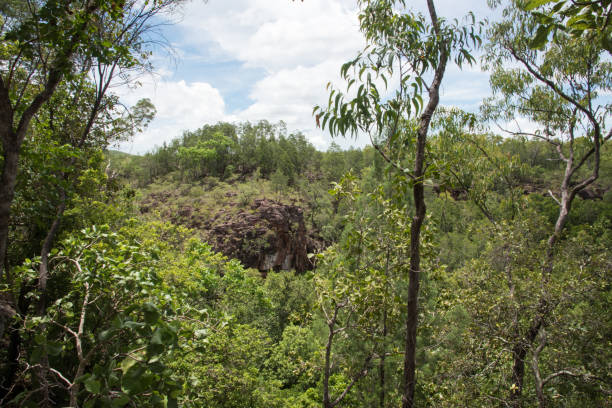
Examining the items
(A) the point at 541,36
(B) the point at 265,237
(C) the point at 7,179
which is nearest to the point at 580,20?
(A) the point at 541,36

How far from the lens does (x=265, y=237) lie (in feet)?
98.7

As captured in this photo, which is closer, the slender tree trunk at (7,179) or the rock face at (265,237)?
the slender tree trunk at (7,179)

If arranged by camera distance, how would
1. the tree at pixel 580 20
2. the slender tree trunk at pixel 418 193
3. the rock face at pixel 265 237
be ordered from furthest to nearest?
the rock face at pixel 265 237 < the slender tree trunk at pixel 418 193 < the tree at pixel 580 20

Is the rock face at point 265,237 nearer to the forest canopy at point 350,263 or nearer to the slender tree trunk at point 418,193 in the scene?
the forest canopy at point 350,263

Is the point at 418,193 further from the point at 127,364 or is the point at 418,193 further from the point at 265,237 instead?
the point at 265,237

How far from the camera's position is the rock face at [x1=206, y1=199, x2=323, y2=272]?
96.2 ft

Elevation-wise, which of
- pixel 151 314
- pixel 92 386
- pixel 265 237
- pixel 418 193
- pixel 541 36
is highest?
pixel 541 36

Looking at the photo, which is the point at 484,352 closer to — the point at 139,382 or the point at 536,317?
the point at 536,317

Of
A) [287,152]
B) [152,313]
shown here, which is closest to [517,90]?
[152,313]

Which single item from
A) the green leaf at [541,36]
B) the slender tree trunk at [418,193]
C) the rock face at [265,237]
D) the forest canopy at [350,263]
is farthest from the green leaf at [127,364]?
the rock face at [265,237]

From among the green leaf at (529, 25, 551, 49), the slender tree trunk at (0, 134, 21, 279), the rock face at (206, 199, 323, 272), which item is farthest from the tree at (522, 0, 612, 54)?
the rock face at (206, 199, 323, 272)

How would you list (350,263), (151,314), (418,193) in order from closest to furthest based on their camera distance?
1. (151,314)
2. (418,193)
3. (350,263)

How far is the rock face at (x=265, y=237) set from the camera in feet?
96.2

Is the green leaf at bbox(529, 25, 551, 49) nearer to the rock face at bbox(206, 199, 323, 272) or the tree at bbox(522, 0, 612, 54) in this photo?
the tree at bbox(522, 0, 612, 54)
